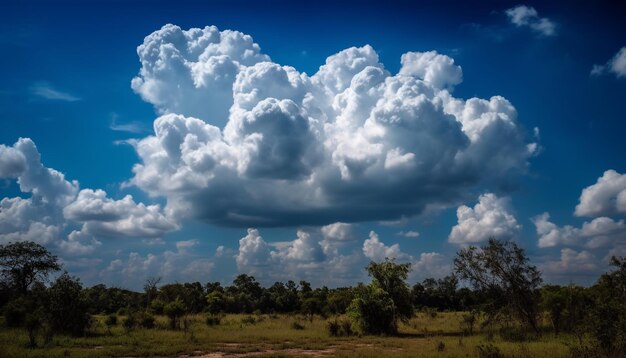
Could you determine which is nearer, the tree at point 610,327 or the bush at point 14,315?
the tree at point 610,327

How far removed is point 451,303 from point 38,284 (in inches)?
2807

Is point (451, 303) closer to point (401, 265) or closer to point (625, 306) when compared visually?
point (401, 265)

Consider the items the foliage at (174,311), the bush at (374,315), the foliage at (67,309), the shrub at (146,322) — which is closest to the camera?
the foliage at (67,309)

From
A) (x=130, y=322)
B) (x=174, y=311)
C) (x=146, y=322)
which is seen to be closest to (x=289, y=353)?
(x=174, y=311)

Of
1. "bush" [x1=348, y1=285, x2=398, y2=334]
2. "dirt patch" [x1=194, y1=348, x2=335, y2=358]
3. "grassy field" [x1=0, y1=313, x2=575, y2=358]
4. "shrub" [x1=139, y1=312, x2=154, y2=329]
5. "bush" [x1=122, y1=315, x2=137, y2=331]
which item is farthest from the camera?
"shrub" [x1=139, y1=312, x2=154, y2=329]

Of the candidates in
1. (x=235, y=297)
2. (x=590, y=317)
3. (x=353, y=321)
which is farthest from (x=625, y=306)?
(x=235, y=297)

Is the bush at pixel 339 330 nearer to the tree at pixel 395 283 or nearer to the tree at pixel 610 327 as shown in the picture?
the tree at pixel 395 283

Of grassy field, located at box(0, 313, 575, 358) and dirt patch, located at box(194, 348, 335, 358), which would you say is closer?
grassy field, located at box(0, 313, 575, 358)

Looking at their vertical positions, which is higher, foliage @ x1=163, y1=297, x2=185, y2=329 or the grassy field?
foliage @ x1=163, y1=297, x2=185, y2=329

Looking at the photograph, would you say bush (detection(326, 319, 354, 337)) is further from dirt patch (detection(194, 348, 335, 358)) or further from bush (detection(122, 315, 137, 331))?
bush (detection(122, 315, 137, 331))

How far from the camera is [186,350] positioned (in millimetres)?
25656

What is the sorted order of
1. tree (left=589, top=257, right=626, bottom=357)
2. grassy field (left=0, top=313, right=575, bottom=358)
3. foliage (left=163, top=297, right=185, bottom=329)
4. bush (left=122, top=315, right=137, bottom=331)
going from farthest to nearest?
foliage (left=163, top=297, right=185, bottom=329) < bush (left=122, top=315, right=137, bottom=331) < grassy field (left=0, top=313, right=575, bottom=358) < tree (left=589, top=257, right=626, bottom=357)

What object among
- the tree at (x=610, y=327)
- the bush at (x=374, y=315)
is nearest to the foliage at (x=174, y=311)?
the bush at (x=374, y=315)

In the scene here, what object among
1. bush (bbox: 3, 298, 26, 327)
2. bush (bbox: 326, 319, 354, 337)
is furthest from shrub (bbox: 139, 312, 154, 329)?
bush (bbox: 326, 319, 354, 337)
